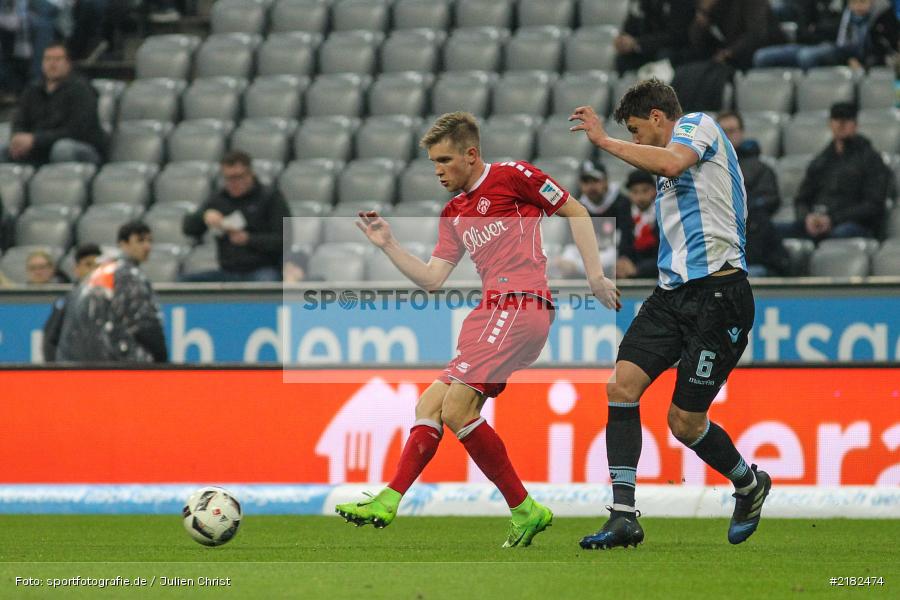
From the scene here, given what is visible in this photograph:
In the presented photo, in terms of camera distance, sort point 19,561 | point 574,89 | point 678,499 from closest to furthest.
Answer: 1. point 19,561
2. point 678,499
3. point 574,89

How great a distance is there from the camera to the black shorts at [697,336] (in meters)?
6.70

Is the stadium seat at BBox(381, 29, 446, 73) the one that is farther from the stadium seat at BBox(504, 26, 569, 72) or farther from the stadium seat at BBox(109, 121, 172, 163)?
the stadium seat at BBox(109, 121, 172, 163)

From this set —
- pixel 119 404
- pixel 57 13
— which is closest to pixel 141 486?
pixel 119 404

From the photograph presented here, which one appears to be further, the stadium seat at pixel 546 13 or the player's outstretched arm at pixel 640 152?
the stadium seat at pixel 546 13

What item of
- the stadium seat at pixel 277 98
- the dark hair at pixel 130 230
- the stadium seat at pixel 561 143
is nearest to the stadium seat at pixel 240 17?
the stadium seat at pixel 277 98

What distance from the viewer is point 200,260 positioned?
1294 cm

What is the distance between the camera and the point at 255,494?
9383mm

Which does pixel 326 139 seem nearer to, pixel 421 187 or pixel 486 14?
pixel 421 187

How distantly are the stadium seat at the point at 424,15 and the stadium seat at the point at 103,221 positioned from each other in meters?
3.48

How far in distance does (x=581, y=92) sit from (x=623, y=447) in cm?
749

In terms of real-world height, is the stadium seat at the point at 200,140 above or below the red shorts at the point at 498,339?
above

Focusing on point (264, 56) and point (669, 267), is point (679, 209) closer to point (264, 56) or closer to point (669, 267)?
point (669, 267)

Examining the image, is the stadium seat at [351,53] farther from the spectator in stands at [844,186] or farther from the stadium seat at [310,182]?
the spectator in stands at [844,186]

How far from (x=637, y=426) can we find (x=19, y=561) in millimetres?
2845
